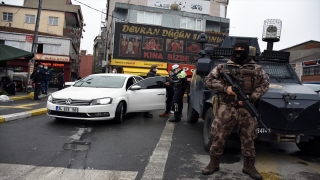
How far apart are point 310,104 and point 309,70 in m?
35.4

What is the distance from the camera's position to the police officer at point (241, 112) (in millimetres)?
3820

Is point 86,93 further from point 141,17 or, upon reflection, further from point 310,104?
point 141,17

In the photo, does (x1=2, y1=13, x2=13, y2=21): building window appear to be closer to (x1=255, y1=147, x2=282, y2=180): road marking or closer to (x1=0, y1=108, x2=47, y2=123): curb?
(x1=0, y1=108, x2=47, y2=123): curb

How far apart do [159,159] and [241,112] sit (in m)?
1.53

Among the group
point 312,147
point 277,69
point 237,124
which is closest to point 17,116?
point 237,124

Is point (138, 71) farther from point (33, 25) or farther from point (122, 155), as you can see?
point (122, 155)

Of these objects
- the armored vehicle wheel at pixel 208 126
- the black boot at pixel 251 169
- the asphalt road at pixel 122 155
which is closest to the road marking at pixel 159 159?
the asphalt road at pixel 122 155

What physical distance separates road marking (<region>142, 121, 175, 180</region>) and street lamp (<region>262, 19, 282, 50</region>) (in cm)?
355

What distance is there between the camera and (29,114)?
8.20 meters

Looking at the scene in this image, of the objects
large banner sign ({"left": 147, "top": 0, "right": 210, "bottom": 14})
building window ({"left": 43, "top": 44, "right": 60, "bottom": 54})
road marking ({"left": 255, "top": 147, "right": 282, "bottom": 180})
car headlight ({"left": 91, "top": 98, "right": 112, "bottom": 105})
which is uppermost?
large banner sign ({"left": 147, "top": 0, "right": 210, "bottom": 14})

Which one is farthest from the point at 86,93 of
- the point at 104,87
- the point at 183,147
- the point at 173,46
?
the point at 173,46

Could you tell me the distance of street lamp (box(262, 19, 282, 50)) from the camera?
717 centimetres

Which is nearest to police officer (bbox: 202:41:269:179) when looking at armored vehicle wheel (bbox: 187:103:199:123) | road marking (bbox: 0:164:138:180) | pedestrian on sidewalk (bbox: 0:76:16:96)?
road marking (bbox: 0:164:138:180)

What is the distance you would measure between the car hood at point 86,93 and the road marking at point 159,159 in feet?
6.02
